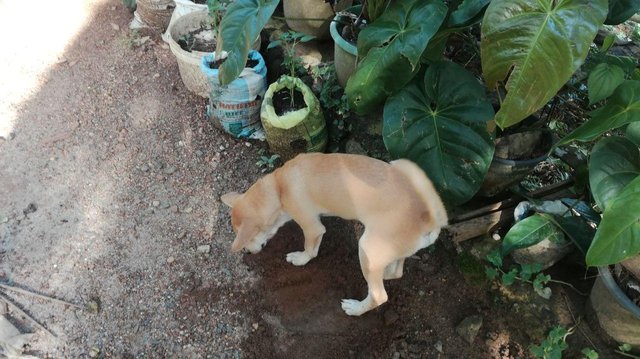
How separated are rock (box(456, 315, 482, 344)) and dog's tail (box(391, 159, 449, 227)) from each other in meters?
0.59

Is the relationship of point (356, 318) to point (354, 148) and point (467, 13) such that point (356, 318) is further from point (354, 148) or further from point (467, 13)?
point (467, 13)

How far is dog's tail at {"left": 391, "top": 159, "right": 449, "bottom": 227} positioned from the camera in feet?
7.18

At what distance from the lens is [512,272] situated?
2.50 metres

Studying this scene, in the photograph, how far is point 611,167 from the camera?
2158 millimetres

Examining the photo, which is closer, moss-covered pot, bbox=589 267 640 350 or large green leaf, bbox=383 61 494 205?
moss-covered pot, bbox=589 267 640 350

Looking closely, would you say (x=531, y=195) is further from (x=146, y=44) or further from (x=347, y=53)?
(x=146, y=44)

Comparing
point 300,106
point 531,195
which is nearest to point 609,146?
point 531,195

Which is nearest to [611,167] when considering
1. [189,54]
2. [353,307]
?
[353,307]

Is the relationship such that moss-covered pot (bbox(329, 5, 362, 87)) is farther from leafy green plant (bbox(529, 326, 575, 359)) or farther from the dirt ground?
leafy green plant (bbox(529, 326, 575, 359))

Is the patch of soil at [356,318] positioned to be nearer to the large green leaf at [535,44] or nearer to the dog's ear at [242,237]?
the dog's ear at [242,237]

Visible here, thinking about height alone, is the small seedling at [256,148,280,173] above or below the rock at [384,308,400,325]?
above

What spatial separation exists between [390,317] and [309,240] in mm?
552

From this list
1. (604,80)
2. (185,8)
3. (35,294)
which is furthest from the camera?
(185,8)

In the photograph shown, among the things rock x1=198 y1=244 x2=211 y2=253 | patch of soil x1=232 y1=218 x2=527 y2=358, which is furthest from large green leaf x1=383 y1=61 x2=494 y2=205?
rock x1=198 y1=244 x2=211 y2=253
